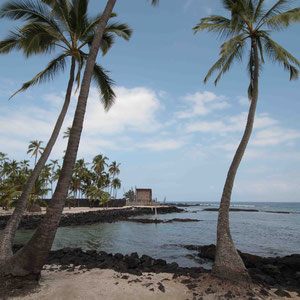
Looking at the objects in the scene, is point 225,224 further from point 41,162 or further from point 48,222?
point 41,162

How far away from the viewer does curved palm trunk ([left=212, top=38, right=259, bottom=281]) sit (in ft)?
19.9

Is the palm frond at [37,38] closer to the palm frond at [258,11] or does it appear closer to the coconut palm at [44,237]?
the coconut palm at [44,237]

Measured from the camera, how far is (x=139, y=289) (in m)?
5.84

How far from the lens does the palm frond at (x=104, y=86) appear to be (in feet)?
35.1

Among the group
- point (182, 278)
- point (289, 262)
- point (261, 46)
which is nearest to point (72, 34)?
point (261, 46)

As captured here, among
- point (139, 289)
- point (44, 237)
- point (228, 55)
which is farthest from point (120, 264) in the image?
point (228, 55)

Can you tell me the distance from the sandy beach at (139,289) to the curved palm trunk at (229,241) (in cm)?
29

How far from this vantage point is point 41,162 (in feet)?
27.3

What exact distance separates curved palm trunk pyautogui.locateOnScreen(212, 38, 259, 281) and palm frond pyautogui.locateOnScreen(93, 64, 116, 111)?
6.47m

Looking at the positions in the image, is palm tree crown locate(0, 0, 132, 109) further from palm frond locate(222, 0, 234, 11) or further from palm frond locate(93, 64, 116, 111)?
palm frond locate(222, 0, 234, 11)

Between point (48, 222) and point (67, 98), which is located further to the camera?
point (67, 98)

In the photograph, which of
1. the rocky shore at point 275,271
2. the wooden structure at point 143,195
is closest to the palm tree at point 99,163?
the wooden structure at point 143,195

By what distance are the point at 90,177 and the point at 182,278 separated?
52.9m

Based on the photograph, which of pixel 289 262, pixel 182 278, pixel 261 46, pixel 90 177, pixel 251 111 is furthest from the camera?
pixel 90 177
